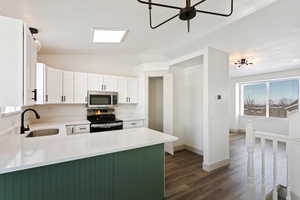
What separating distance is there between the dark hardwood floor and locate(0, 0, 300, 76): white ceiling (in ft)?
8.50

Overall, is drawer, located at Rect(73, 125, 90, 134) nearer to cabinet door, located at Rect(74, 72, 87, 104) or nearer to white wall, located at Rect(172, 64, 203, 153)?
cabinet door, located at Rect(74, 72, 87, 104)

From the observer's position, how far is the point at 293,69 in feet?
15.8

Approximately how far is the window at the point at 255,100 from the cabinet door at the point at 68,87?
690 cm

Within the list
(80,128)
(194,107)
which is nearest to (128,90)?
(80,128)

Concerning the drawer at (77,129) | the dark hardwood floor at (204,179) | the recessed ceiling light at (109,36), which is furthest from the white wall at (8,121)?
the dark hardwood floor at (204,179)

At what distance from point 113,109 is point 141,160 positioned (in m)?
2.77

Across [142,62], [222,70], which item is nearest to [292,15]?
[222,70]

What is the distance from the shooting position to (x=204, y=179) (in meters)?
2.57

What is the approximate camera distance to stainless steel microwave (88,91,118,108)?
11.9 feet

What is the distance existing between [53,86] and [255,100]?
23.9ft

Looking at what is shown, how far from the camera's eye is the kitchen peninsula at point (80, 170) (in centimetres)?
114

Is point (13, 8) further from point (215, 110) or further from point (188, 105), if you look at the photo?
point (188, 105)

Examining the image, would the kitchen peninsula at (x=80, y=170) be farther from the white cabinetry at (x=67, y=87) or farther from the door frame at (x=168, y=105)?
the door frame at (x=168, y=105)

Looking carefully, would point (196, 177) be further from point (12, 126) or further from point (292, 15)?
point (12, 126)
